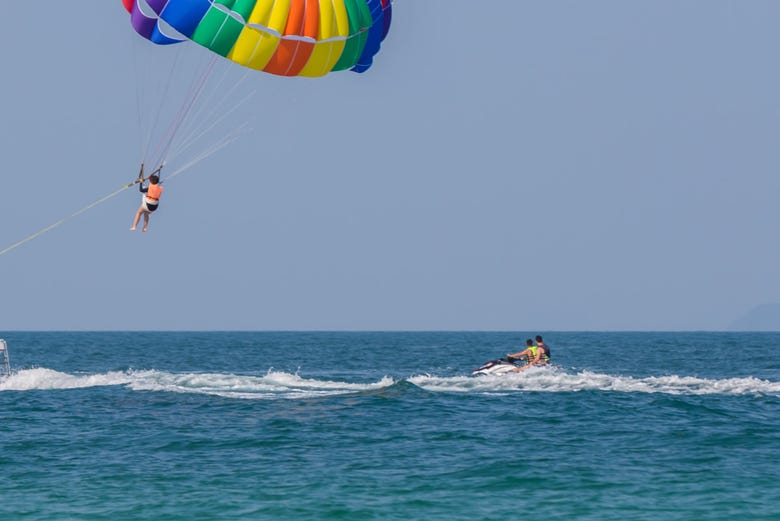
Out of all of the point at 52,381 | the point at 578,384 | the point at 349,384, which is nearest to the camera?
the point at 578,384

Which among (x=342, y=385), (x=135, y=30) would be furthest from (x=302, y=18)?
(x=342, y=385)

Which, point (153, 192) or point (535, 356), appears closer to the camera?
point (153, 192)

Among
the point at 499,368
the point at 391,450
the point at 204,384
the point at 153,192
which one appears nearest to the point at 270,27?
the point at 153,192

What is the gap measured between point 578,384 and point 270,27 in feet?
58.7

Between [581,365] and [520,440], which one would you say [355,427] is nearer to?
[520,440]

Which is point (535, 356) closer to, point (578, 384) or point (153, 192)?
point (578, 384)

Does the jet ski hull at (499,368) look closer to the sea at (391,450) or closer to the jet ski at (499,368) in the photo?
the jet ski at (499,368)

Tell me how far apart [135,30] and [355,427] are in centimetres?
1096

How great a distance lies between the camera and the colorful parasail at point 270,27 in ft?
80.5

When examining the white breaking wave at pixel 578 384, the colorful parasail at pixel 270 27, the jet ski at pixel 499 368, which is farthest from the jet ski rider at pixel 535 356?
the colorful parasail at pixel 270 27

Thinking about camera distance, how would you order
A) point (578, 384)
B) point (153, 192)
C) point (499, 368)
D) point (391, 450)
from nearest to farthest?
point (391, 450)
point (153, 192)
point (578, 384)
point (499, 368)

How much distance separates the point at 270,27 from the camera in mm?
24609

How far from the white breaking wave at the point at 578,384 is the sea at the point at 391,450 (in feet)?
0.44

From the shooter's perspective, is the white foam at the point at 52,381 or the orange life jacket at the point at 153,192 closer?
the orange life jacket at the point at 153,192
